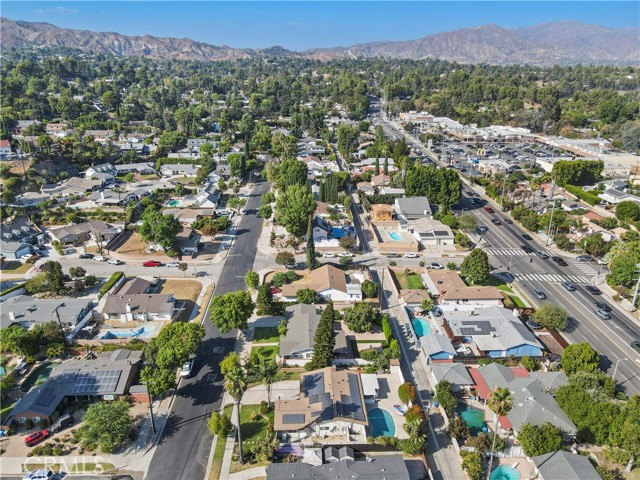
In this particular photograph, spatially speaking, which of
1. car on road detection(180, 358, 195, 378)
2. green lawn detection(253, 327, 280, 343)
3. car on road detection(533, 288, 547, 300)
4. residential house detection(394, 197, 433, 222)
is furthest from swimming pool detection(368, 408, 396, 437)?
residential house detection(394, 197, 433, 222)

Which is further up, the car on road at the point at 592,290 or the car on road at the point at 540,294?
the car on road at the point at 540,294

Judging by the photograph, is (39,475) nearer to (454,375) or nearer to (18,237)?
(454,375)

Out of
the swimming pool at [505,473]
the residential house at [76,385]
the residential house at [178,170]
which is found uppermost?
the residential house at [178,170]

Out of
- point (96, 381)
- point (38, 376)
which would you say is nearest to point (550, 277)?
point (96, 381)

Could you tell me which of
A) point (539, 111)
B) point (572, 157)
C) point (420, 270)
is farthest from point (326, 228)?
point (539, 111)

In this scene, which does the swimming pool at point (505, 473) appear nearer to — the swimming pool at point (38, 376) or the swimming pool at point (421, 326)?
the swimming pool at point (421, 326)

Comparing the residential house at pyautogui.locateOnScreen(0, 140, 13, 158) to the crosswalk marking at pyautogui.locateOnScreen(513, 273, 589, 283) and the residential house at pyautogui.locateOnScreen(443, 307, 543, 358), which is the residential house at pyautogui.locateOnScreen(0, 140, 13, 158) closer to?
the residential house at pyautogui.locateOnScreen(443, 307, 543, 358)

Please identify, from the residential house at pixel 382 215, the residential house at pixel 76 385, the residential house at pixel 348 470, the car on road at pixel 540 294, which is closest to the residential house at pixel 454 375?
the residential house at pixel 348 470
